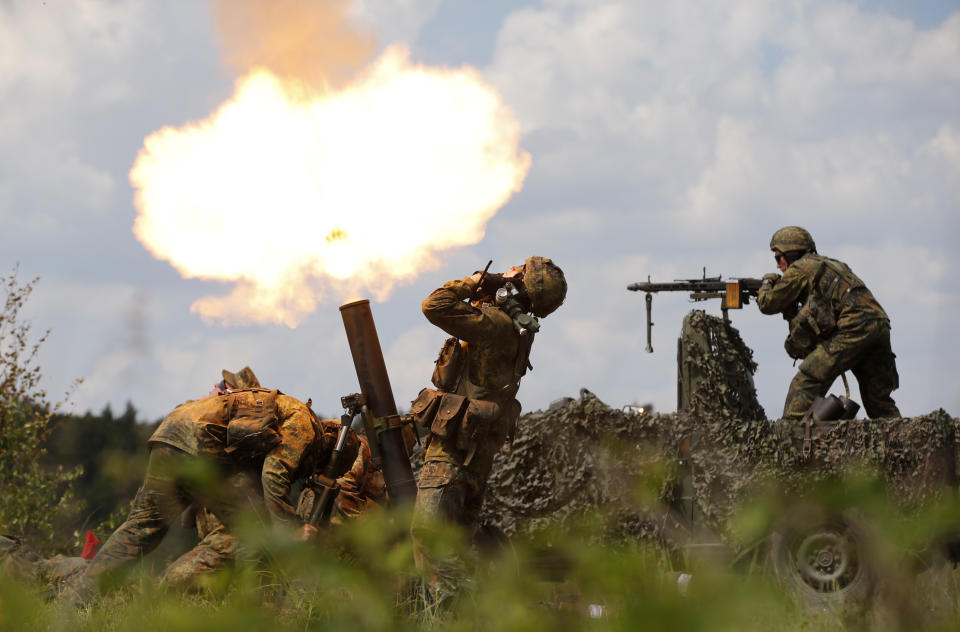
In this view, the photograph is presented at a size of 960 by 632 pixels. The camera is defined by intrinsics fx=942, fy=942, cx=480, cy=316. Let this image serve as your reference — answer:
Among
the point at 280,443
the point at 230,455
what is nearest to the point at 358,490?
the point at 280,443

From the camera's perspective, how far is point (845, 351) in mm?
8297

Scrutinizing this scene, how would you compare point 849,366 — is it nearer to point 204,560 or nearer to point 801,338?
point 801,338

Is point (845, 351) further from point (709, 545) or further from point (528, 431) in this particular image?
point (528, 431)

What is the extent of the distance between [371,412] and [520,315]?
1376 mm

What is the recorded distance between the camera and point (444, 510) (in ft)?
20.6

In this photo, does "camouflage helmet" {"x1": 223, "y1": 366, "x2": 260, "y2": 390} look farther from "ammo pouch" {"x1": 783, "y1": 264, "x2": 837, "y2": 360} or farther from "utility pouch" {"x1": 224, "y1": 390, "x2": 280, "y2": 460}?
"ammo pouch" {"x1": 783, "y1": 264, "x2": 837, "y2": 360}

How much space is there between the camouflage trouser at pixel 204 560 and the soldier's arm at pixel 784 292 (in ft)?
16.9

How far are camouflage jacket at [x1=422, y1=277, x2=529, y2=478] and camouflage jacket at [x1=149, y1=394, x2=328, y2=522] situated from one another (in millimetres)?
983

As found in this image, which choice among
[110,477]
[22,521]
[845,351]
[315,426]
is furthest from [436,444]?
[22,521]

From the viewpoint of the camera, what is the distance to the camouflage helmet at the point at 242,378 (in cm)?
771

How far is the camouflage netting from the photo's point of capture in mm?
7242

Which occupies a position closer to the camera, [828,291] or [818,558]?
[818,558]

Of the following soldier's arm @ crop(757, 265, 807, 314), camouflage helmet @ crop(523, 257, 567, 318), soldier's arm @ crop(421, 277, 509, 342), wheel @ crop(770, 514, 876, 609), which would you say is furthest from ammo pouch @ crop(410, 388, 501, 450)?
soldier's arm @ crop(757, 265, 807, 314)

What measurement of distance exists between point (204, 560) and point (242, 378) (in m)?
1.56
